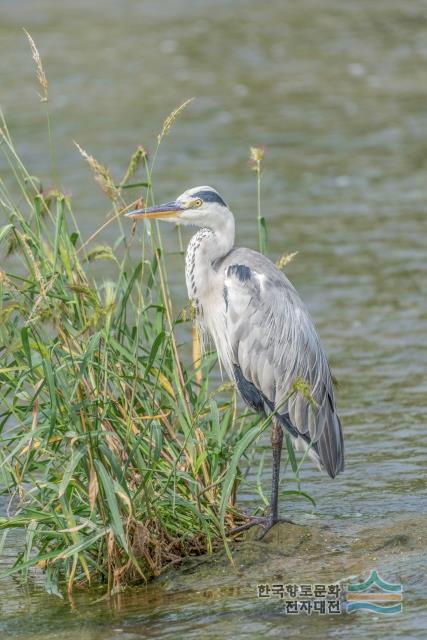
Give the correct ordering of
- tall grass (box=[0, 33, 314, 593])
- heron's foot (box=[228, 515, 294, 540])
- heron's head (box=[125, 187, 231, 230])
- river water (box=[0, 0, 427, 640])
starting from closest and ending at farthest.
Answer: tall grass (box=[0, 33, 314, 593]) < river water (box=[0, 0, 427, 640]) < heron's foot (box=[228, 515, 294, 540]) < heron's head (box=[125, 187, 231, 230])

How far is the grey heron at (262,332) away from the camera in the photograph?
6.36 meters

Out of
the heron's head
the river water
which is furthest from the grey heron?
the river water

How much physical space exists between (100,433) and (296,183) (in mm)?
9417

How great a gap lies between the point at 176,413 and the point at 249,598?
91 centimetres

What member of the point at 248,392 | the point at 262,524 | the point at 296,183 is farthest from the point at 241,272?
the point at 296,183

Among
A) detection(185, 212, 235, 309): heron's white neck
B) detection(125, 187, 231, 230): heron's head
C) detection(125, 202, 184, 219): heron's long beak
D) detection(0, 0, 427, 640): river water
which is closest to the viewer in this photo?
detection(0, 0, 427, 640): river water

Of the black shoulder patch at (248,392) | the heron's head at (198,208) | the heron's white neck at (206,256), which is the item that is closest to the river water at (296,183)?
the black shoulder patch at (248,392)

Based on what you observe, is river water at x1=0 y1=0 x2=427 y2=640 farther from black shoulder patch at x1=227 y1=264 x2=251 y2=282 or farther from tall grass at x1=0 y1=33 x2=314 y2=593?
black shoulder patch at x1=227 y1=264 x2=251 y2=282

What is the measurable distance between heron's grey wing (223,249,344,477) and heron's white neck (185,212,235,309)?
91mm

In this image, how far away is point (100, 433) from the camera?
Answer: 5.34 metres

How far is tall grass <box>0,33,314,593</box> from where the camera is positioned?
5.37 meters

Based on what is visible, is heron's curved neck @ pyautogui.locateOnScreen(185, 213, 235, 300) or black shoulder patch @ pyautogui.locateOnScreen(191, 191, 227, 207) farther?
heron's curved neck @ pyautogui.locateOnScreen(185, 213, 235, 300)

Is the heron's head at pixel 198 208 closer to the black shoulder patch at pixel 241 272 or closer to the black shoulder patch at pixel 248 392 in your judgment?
the black shoulder patch at pixel 241 272

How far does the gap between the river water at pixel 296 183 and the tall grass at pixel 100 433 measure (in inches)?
8.8
